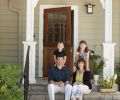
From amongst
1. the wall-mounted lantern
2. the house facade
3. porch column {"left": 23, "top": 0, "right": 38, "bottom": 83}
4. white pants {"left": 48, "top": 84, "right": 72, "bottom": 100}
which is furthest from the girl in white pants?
the wall-mounted lantern

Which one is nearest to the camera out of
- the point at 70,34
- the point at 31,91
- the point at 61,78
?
the point at 61,78

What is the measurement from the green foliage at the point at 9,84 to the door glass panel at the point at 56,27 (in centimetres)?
525

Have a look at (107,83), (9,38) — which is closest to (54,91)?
(107,83)

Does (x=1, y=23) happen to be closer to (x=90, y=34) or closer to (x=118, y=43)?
(x=90, y=34)

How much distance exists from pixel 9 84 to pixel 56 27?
538cm

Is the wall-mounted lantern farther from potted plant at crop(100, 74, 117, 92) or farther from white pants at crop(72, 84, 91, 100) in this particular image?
white pants at crop(72, 84, 91, 100)

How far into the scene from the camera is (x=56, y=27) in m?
10.9

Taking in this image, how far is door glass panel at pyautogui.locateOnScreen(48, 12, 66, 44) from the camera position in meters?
10.9

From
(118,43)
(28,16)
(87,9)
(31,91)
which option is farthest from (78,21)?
(31,91)

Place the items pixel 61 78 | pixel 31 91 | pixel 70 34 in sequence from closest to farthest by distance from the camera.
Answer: pixel 61 78 < pixel 31 91 < pixel 70 34

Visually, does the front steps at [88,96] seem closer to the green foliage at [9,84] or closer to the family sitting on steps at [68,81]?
the family sitting on steps at [68,81]

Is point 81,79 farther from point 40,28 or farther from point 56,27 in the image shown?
point 40,28

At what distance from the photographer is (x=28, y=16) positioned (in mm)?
9555

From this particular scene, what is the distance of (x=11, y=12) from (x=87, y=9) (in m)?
1.98
